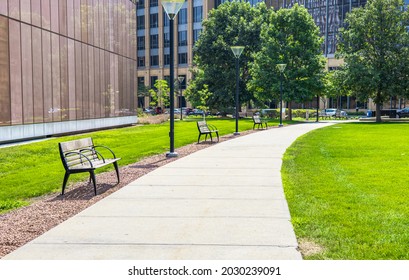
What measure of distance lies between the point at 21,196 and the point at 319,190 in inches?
231

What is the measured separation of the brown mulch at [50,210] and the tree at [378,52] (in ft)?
140

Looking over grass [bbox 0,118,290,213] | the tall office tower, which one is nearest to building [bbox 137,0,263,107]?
the tall office tower

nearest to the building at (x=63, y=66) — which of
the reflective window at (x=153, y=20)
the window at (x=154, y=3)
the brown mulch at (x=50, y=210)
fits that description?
the brown mulch at (x=50, y=210)

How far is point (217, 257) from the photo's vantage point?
518 centimetres

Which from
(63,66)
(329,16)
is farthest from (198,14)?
(63,66)

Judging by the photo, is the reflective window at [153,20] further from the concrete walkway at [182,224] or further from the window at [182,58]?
the concrete walkway at [182,224]

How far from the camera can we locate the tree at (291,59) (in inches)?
2008

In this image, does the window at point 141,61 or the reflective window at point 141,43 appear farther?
the window at point 141,61

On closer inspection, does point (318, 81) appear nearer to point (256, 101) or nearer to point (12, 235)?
point (256, 101)

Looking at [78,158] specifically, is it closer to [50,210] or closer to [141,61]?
[50,210]

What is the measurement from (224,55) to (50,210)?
53.7 m

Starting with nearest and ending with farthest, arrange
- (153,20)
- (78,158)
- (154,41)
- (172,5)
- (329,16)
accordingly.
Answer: (78,158)
(172,5)
(329,16)
(153,20)
(154,41)

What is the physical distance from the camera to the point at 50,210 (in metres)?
7.88

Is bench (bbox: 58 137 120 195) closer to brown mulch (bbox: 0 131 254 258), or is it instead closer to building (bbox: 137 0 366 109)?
brown mulch (bbox: 0 131 254 258)
